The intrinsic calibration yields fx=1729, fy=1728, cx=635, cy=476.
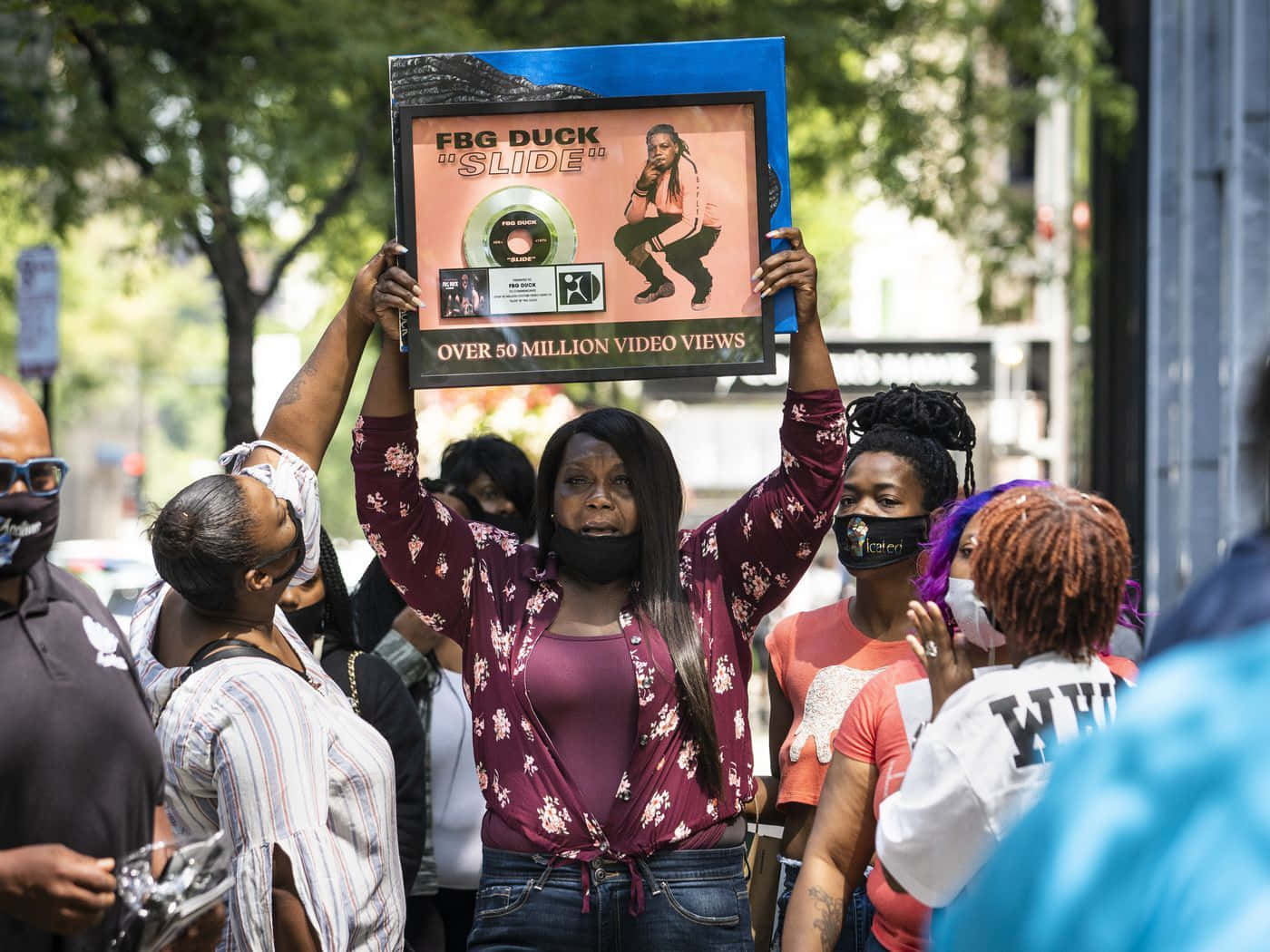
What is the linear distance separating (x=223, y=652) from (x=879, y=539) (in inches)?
74.3

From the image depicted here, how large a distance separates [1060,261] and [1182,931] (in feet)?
67.7

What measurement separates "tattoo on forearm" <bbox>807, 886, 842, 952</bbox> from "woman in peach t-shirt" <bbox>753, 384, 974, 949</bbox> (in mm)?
710

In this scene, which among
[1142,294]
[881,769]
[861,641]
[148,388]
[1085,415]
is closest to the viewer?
[881,769]

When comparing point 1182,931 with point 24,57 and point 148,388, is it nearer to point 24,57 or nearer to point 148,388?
point 24,57

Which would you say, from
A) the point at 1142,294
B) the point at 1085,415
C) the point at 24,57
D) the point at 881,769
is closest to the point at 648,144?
the point at 881,769

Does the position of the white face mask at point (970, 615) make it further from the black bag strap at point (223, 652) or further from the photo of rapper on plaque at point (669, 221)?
the black bag strap at point (223, 652)

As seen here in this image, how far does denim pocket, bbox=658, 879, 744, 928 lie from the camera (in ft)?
13.4

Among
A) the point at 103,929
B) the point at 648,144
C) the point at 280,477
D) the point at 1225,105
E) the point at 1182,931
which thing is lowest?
the point at 103,929

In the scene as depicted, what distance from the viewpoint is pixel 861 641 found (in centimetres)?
471

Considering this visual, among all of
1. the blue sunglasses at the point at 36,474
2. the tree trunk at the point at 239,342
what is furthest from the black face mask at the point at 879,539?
the tree trunk at the point at 239,342

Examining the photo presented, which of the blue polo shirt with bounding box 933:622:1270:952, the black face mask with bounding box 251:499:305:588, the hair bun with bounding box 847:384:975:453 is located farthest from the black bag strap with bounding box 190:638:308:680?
the blue polo shirt with bounding box 933:622:1270:952

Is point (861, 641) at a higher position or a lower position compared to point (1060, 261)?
lower

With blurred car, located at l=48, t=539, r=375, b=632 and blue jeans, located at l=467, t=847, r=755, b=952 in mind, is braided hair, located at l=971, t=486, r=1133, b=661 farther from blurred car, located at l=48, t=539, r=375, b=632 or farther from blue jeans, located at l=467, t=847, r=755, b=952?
blurred car, located at l=48, t=539, r=375, b=632

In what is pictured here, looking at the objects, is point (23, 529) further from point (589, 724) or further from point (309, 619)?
point (309, 619)
